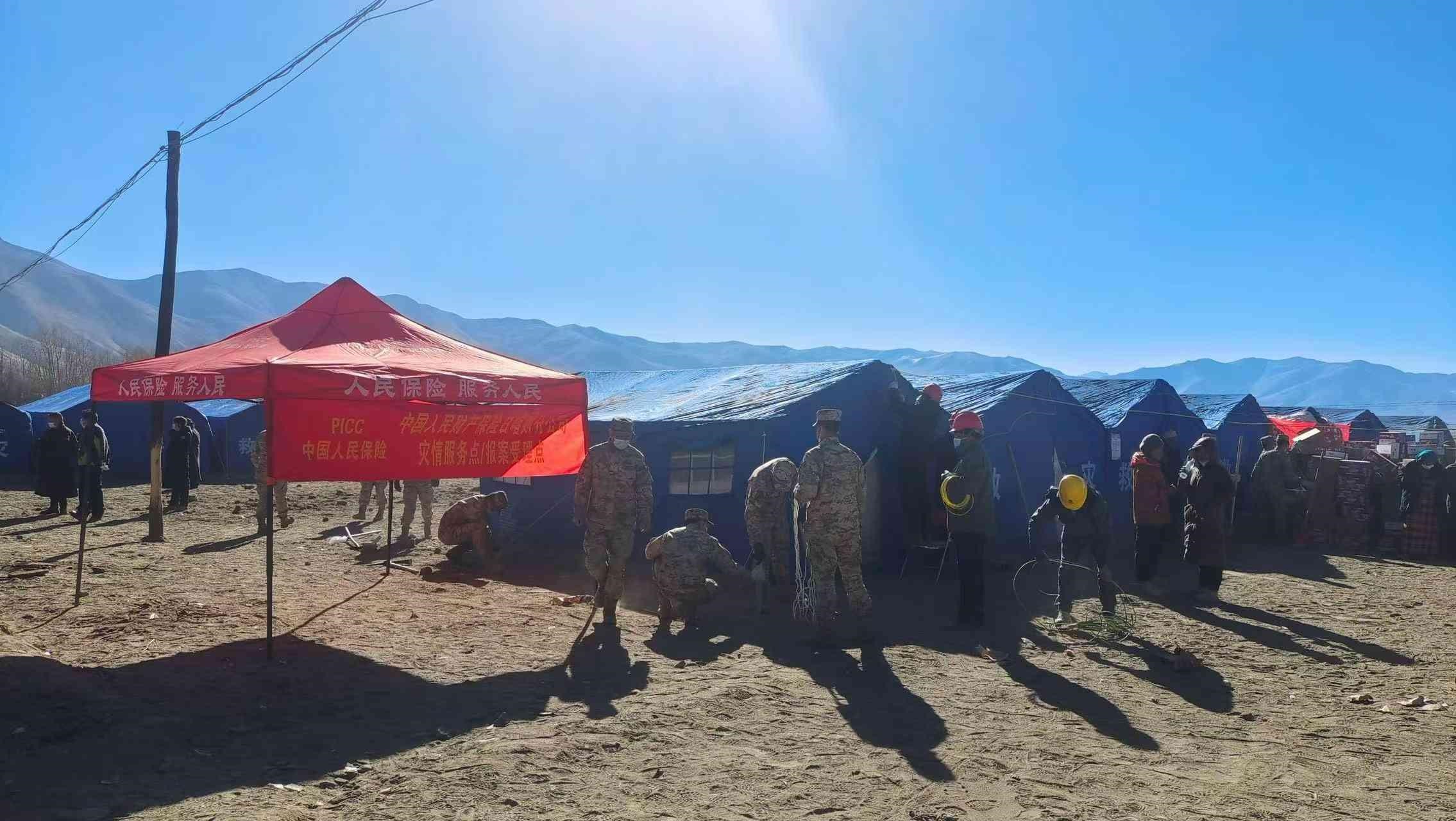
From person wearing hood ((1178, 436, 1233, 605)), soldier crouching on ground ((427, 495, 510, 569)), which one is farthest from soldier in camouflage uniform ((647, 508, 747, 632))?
person wearing hood ((1178, 436, 1233, 605))

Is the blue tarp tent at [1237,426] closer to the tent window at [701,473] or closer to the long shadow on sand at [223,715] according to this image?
the tent window at [701,473]

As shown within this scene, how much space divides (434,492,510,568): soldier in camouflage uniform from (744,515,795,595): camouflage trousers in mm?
3867

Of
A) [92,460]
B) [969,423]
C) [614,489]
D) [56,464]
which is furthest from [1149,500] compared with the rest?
[56,464]

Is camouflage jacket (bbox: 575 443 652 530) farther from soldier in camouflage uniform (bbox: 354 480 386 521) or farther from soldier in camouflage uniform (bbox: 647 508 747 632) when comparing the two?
soldier in camouflage uniform (bbox: 354 480 386 521)

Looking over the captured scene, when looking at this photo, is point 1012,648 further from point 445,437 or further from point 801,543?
point 445,437

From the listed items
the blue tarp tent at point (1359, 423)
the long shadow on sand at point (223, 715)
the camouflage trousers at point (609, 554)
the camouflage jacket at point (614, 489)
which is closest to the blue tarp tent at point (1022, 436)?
the camouflage jacket at point (614, 489)

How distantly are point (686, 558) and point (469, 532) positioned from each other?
160 inches

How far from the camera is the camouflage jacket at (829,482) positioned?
7477 millimetres

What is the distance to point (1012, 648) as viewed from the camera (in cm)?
745

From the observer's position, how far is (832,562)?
7.61m

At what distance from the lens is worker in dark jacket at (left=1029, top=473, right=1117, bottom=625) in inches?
315

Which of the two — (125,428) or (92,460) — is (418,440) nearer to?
(92,460)

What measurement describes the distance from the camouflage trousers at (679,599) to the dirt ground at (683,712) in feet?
0.85

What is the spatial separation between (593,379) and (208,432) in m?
12.7
